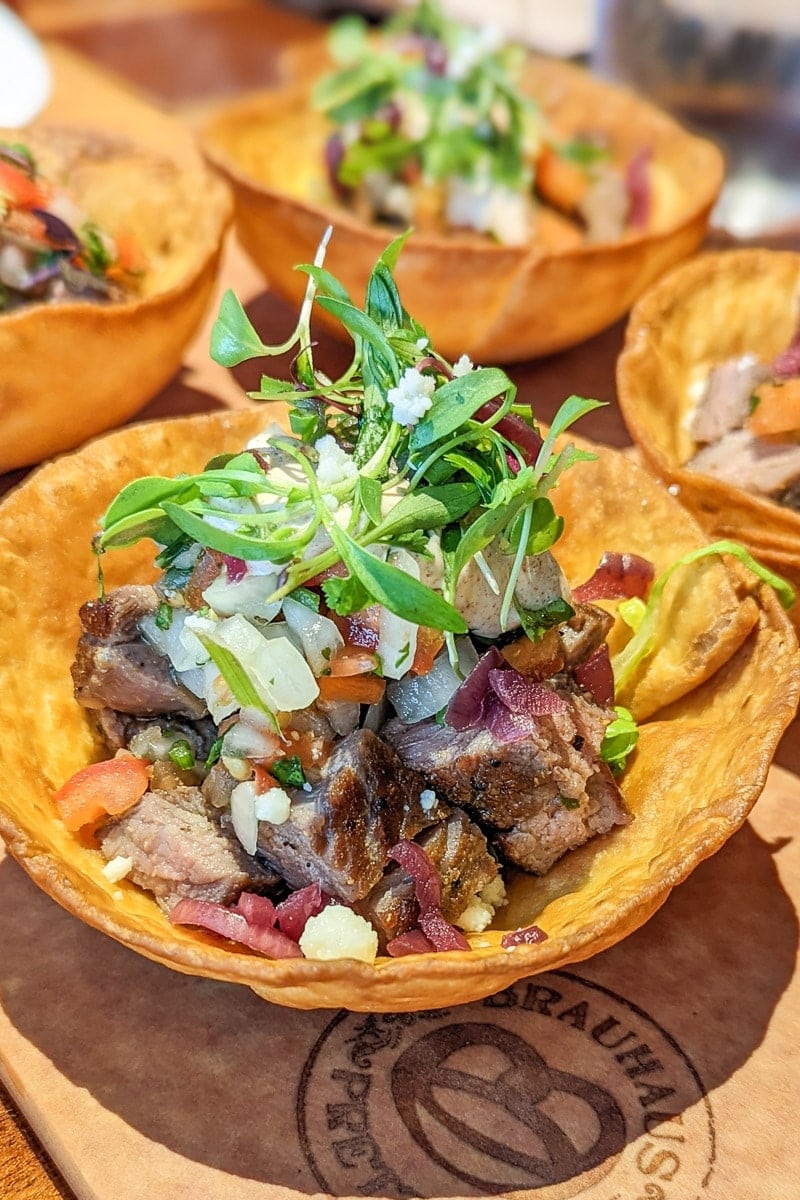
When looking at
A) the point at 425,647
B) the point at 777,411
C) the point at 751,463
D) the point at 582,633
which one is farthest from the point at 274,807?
the point at 777,411

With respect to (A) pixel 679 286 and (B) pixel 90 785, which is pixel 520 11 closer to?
(A) pixel 679 286

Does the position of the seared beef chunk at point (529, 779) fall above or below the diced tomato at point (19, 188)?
below

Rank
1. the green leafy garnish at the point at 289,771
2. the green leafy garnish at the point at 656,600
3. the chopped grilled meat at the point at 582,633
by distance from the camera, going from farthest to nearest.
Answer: the green leafy garnish at the point at 656,600, the chopped grilled meat at the point at 582,633, the green leafy garnish at the point at 289,771

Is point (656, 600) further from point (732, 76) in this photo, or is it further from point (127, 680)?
point (732, 76)

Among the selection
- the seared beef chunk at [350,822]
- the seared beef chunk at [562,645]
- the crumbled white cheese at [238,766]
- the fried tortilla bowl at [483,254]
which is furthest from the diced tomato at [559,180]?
the crumbled white cheese at [238,766]

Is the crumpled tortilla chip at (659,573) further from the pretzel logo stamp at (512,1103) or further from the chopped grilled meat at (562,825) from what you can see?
the pretzel logo stamp at (512,1103)

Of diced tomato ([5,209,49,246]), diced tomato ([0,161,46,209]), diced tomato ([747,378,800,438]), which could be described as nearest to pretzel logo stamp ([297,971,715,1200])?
diced tomato ([747,378,800,438])

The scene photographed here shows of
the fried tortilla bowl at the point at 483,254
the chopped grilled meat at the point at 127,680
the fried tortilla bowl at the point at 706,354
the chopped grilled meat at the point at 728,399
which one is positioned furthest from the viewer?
the fried tortilla bowl at the point at 483,254

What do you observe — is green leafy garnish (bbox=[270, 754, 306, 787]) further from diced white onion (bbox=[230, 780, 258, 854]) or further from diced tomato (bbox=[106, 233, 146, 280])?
diced tomato (bbox=[106, 233, 146, 280])
